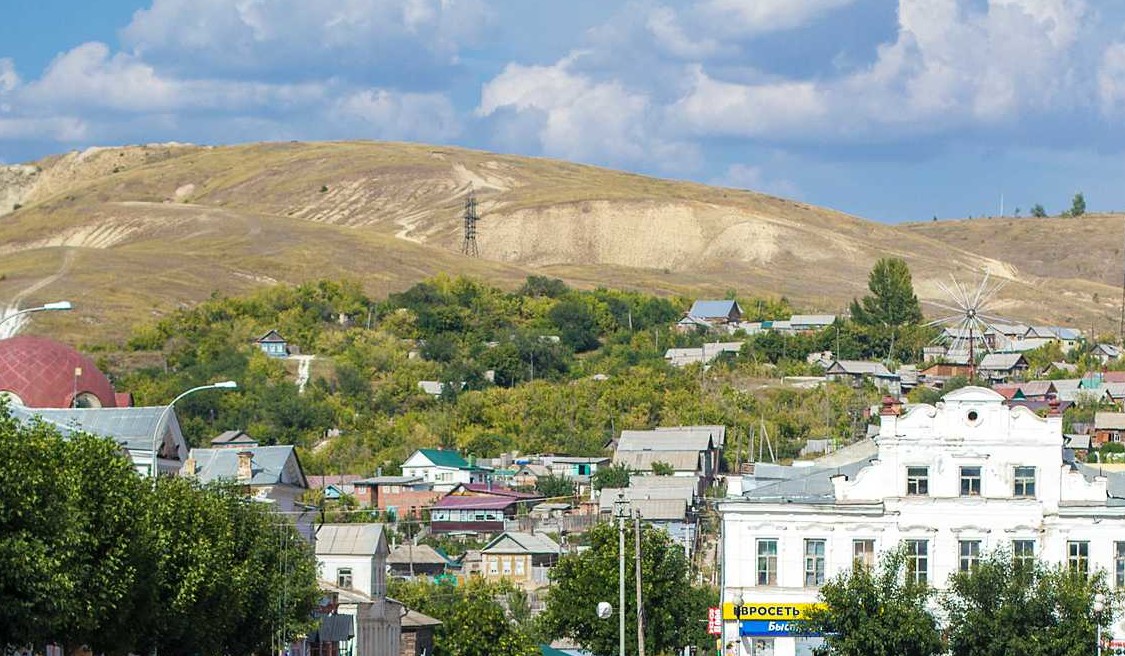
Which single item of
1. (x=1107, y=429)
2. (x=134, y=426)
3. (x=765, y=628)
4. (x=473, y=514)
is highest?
(x=1107, y=429)

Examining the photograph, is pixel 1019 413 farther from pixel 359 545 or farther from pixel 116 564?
pixel 116 564

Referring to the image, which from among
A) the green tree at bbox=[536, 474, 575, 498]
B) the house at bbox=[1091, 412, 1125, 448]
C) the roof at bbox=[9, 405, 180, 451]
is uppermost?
the house at bbox=[1091, 412, 1125, 448]

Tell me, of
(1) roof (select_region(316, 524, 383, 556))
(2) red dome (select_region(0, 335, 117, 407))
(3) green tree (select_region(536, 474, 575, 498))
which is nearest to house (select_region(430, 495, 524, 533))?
(3) green tree (select_region(536, 474, 575, 498))

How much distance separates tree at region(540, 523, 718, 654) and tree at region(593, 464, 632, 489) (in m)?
76.5

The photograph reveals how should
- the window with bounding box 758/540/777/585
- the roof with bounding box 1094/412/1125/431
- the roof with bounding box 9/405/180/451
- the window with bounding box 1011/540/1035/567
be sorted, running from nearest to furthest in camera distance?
1. the window with bounding box 1011/540/1035/567
2. the window with bounding box 758/540/777/585
3. the roof with bounding box 9/405/180/451
4. the roof with bounding box 1094/412/1125/431

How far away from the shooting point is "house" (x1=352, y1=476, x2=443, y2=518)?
6890 inches

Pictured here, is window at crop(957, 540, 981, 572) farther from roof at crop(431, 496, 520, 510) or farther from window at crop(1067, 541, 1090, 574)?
roof at crop(431, 496, 520, 510)

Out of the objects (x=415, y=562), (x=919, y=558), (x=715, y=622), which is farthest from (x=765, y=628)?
(x=415, y=562)

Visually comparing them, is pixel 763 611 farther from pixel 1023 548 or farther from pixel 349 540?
pixel 349 540

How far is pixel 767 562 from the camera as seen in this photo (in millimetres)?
82000

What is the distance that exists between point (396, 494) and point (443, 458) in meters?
12.3

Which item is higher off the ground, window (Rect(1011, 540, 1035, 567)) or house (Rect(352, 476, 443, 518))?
house (Rect(352, 476, 443, 518))

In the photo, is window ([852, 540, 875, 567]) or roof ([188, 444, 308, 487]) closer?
window ([852, 540, 875, 567])

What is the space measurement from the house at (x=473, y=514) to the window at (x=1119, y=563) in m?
91.6
